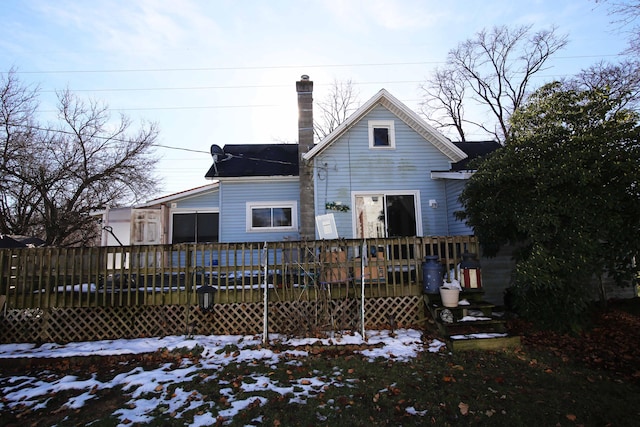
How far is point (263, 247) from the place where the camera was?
6.57 metres

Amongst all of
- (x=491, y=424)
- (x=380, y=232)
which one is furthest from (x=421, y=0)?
(x=491, y=424)

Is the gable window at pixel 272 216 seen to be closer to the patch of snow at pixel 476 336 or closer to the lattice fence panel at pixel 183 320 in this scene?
the lattice fence panel at pixel 183 320

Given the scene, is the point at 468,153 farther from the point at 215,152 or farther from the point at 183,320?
the point at 183,320

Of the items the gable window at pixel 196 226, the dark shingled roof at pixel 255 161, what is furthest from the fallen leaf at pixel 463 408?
the gable window at pixel 196 226

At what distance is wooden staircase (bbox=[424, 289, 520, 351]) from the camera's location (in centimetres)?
530

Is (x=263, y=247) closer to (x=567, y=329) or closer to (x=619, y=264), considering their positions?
(x=567, y=329)

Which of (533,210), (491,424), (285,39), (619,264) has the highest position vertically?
(285,39)

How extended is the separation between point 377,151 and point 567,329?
6.81 metres

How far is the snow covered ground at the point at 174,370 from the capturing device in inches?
149

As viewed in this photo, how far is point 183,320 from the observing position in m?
6.41

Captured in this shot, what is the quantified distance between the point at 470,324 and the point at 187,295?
16.7ft

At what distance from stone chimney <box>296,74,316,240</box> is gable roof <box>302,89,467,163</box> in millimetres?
579

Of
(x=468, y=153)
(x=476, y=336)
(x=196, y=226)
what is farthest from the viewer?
(x=468, y=153)

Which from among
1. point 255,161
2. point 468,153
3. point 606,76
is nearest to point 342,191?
point 255,161
